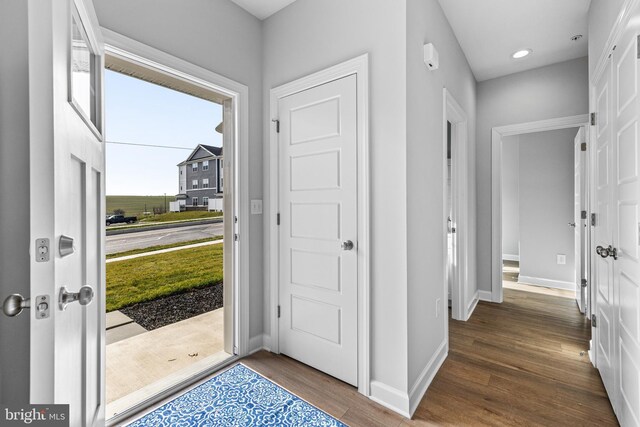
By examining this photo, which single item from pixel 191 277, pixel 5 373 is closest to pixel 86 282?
pixel 5 373

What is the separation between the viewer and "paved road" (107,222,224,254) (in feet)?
10.1

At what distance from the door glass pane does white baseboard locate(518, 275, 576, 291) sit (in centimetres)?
509

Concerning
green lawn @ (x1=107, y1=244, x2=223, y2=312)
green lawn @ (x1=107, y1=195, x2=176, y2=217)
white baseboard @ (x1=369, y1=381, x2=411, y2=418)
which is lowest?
white baseboard @ (x1=369, y1=381, x2=411, y2=418)

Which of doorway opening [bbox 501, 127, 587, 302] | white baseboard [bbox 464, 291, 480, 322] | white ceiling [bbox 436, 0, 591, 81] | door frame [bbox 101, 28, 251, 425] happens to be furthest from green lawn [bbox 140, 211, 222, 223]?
doorway opening [bbox 501, 127, 587, 302]

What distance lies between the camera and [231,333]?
7.46ft

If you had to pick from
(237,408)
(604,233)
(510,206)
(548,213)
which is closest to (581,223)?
(548,213)

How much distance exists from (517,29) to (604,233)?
1.90 meters

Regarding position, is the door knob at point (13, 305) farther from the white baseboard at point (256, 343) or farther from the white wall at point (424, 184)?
the white baseboard at point (256, 343)

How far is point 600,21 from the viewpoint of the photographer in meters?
1.92

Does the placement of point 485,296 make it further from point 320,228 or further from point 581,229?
point 320,228

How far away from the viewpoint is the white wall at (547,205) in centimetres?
393

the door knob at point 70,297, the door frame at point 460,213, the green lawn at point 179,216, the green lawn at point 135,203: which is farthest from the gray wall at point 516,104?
the door knob at point 70,297

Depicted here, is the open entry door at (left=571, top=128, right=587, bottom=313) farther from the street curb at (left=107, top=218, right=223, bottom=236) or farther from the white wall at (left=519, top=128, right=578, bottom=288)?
the street curb at (left=107, top=218, right=223, bottom=236)

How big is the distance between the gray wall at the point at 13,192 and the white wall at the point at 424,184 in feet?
5.58
